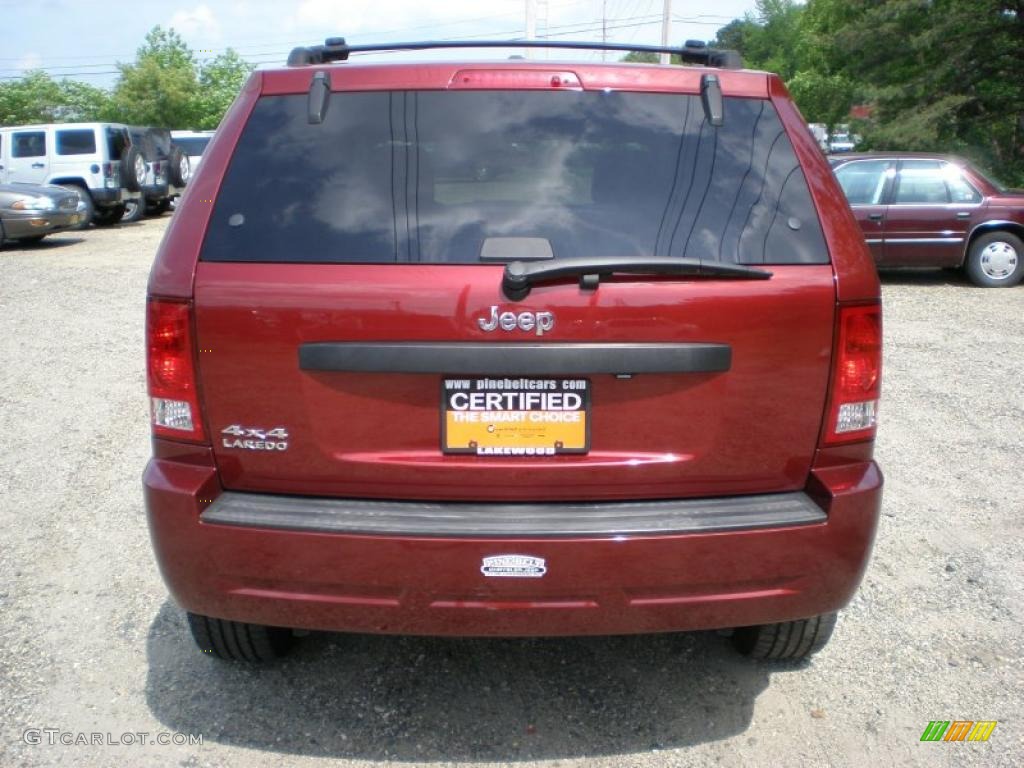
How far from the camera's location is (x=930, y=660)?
3.32 meters

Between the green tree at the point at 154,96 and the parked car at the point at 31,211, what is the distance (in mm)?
34300

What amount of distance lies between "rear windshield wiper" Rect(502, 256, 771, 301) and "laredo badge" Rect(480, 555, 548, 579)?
2.21 feet

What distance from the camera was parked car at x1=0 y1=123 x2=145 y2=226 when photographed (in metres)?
19.6

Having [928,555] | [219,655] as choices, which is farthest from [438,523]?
[928,555]

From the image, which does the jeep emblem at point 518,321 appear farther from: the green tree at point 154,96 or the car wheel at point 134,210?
the green tree at point 154,96

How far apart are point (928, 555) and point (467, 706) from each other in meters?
2.31

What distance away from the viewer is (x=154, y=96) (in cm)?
4869

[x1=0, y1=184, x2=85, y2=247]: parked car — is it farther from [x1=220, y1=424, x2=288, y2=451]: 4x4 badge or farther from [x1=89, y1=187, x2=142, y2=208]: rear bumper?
[x1=220, y1=424, x2=288, y2=451]: 4x4 badge

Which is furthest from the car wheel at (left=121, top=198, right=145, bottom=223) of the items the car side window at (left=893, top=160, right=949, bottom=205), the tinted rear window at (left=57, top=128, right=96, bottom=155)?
the car side window at (left=893, top=160, right=949, bottom=205)

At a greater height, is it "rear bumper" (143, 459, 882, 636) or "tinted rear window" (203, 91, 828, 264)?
"tinted rear window" (203, 91, 828, 264)

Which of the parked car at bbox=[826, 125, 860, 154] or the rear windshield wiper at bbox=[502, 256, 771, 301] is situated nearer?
the rear windshield wiper at bbox=[502, 256, 771, 301]

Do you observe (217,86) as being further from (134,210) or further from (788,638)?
(788,638)

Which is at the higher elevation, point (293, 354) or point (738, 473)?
point (293, 354)

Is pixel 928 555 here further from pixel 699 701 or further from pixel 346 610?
pixel 346 610
